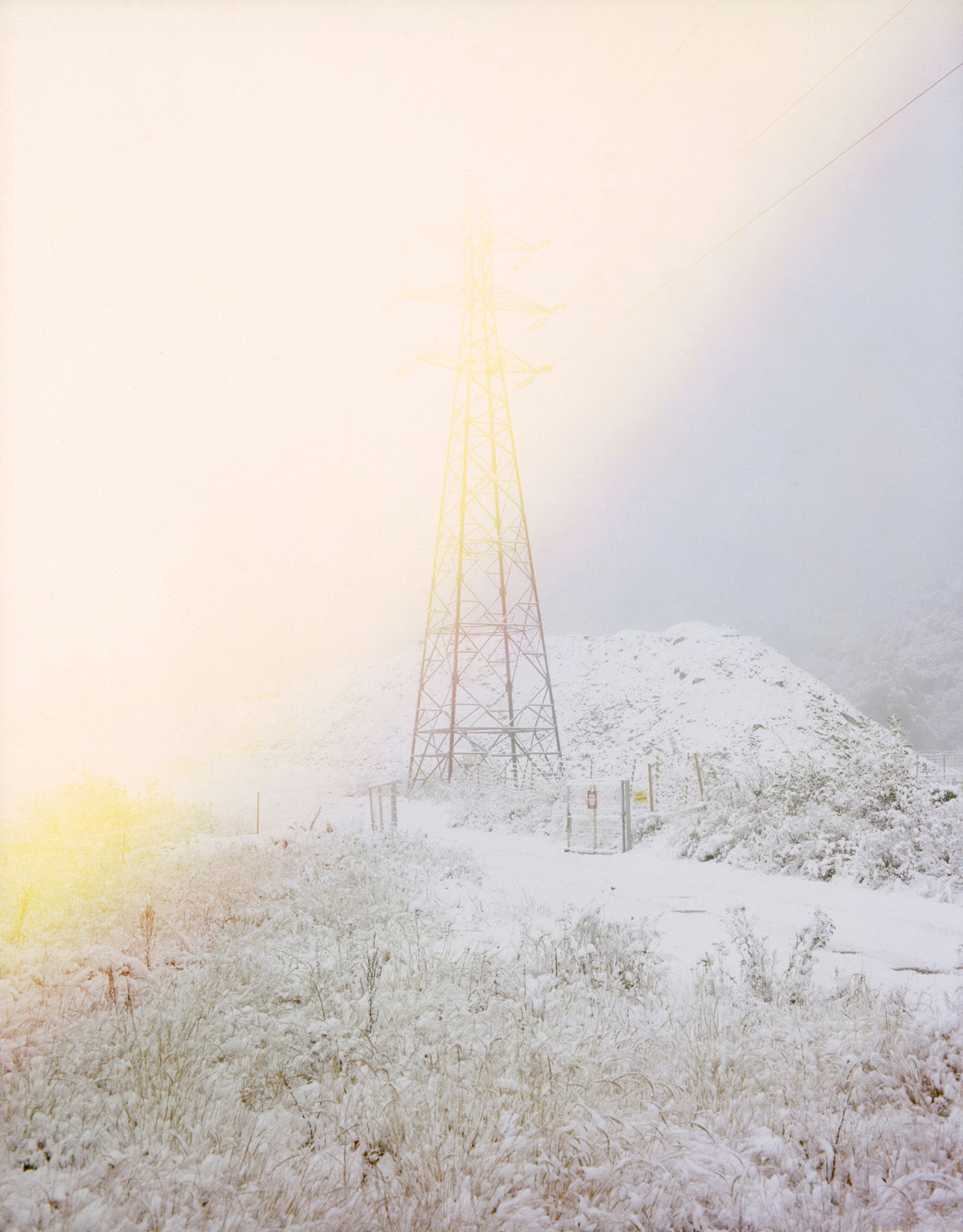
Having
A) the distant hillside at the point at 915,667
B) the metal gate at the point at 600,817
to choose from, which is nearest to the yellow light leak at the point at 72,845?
the metal gate at the point at 600,817

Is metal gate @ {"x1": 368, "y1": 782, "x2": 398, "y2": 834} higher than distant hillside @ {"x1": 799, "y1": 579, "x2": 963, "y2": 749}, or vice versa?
distant hillside @ {"x1": 799, "y1": 579, "x2": 963, "y2": 749}

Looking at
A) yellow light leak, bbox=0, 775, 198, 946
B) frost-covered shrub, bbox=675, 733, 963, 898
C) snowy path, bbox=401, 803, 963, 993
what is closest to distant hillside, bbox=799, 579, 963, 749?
frost-covered shrub, bbox=675, 733, 963, 898

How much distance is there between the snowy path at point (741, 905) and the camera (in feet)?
22.9

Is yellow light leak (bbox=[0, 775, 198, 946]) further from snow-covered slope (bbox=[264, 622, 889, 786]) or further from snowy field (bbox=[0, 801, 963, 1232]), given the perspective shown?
snow-covered slope (bbox=[264, 622, 889, 786])

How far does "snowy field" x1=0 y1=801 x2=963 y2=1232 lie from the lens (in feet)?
10.8

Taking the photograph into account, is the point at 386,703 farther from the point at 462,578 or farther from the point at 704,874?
the point at 704,874

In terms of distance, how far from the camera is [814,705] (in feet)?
124

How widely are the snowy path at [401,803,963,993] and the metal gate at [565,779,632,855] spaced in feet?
2.84

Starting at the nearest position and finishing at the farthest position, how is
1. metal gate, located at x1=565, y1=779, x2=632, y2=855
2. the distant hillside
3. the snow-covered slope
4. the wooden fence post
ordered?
metal gate, located at x1=565, y1=779, x2=632, y2=855 → the wooden fence post → the snow-covered slope → the distant hillside

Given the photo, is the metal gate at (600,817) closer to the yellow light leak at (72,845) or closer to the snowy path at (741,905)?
the snowy path at (741,905)

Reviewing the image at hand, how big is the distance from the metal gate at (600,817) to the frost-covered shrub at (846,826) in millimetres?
1230

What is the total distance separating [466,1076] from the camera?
4.14m

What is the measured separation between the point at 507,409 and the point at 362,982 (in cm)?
1777

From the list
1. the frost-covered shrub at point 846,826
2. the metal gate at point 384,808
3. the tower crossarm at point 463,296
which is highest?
the tower crossarm at point 463,296
